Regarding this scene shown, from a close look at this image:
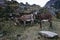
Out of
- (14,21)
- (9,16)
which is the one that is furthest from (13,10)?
(14,21)

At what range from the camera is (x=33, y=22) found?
11523 millimetres

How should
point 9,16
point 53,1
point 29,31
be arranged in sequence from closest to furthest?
point 29,31
point 9,16
point 53,1

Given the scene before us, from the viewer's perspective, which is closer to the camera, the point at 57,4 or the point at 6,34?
the point at 6,34

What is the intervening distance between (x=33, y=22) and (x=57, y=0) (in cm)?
1207

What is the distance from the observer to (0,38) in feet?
27.5

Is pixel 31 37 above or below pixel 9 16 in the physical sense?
below

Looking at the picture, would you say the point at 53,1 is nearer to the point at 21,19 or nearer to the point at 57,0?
the point at 57,0

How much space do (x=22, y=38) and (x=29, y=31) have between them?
1.49 metres

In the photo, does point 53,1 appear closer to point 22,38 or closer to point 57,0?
point 57,0

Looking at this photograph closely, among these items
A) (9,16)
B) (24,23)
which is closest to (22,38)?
(24,23)

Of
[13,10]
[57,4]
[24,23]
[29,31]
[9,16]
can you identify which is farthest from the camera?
[57,4]

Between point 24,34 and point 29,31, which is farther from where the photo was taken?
point 29,31

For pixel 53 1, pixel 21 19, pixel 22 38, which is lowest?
pixel 22 38

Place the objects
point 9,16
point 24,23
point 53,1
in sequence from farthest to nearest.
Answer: point 53,1
point 9,16
point 24,23
